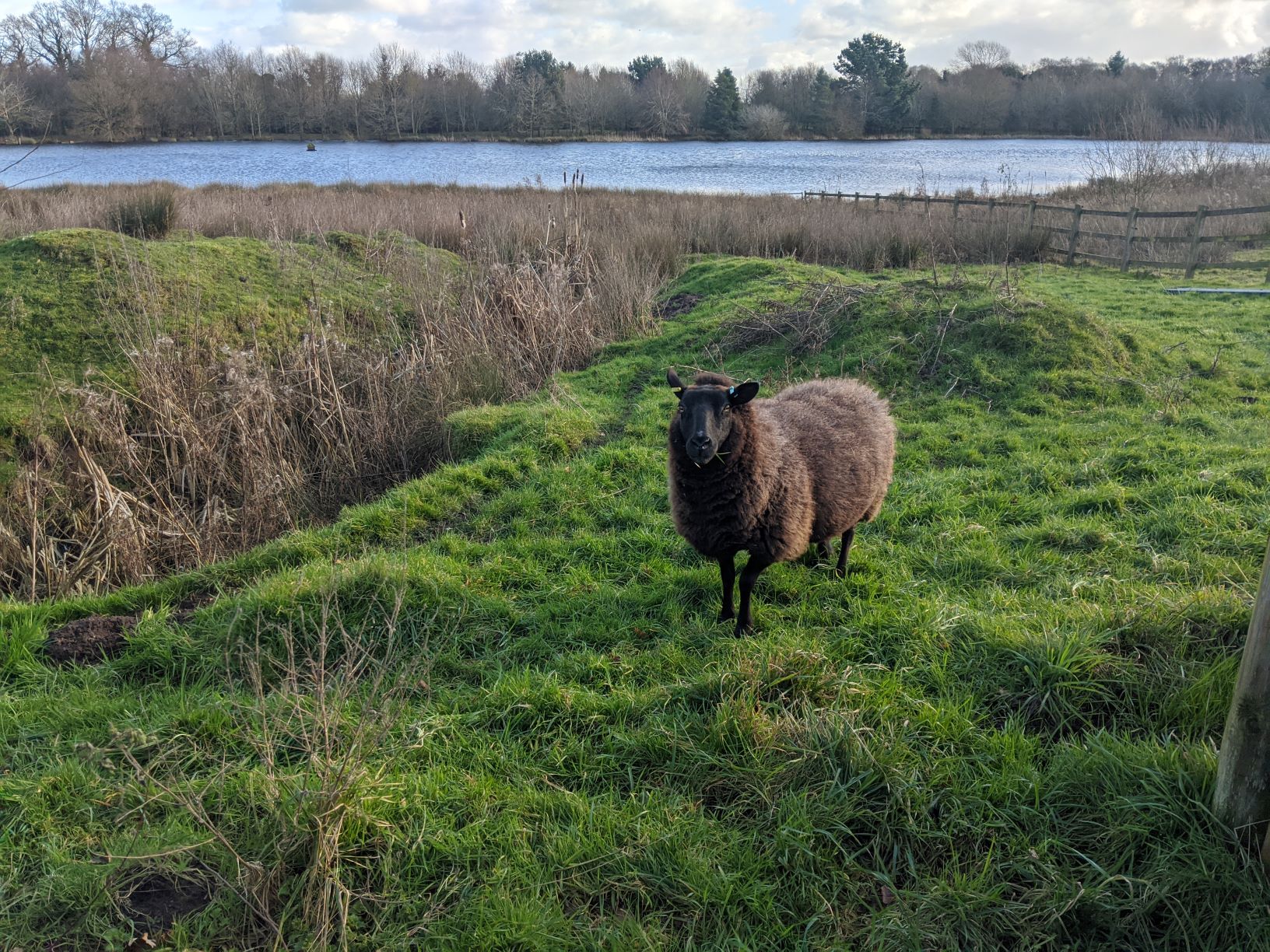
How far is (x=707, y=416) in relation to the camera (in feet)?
14.9

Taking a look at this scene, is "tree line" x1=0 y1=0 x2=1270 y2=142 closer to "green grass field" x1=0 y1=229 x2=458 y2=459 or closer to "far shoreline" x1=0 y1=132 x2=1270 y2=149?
"far shoreline" x1=0 y1=132 x2=1270 y2=149

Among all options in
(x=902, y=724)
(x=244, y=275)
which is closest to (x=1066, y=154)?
(x=244, y=275)

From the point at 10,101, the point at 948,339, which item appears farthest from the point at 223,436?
the point at 948,339

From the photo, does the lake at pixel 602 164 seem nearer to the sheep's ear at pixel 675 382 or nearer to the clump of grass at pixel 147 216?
the clump of grass at pixel 147 216

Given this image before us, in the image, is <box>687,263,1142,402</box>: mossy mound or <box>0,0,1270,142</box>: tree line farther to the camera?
<box>0,0,1270,142</box>: tree line

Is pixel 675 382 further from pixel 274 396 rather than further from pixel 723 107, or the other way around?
pixel 723 107

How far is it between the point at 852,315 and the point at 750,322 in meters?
1.55

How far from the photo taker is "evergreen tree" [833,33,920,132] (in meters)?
72.7

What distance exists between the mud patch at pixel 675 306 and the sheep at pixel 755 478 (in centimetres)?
914

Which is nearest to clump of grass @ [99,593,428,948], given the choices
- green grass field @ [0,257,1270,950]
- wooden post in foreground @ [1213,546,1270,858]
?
green grass field @ [0,257,1270,950]

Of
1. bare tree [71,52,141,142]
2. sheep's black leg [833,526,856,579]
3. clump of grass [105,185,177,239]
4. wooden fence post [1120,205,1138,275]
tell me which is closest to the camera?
sheep's black leg [833,526,856,579]

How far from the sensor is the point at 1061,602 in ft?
14.3

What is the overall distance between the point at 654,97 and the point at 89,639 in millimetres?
76549

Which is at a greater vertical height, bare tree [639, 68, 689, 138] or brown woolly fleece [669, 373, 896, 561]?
bare tree [639, 68, 689, 138]
